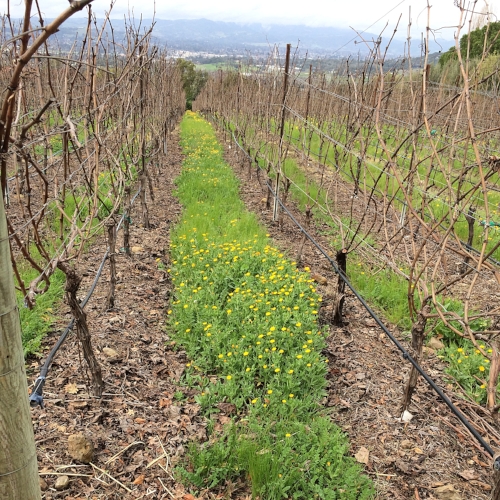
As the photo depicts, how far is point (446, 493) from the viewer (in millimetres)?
2562

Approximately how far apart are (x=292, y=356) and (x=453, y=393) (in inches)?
55.9

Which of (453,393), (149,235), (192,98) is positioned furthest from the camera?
(192,98)

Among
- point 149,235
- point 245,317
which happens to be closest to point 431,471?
point 245,317

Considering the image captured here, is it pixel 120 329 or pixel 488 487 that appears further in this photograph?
pixel 120 329

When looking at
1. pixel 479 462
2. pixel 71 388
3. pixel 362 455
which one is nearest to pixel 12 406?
pixel 71 388

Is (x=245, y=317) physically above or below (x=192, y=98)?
below

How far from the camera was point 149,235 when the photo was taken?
21.3ft

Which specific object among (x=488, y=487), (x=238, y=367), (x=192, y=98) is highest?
(x=192, y=98)

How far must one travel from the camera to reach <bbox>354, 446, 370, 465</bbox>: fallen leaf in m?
2.80

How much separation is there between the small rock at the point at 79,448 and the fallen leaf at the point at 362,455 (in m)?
1.81

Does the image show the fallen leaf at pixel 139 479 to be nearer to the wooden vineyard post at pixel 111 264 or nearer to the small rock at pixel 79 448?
the small rock at pixel 79 448

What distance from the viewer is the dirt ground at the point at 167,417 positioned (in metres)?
2.58

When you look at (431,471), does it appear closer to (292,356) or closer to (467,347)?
(292,356)

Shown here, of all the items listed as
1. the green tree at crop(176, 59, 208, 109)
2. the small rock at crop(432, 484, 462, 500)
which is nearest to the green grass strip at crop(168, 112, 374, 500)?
the small rock at crop(432, 484, 462, 500)
